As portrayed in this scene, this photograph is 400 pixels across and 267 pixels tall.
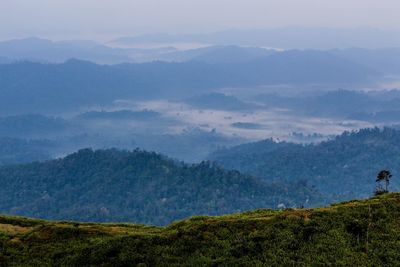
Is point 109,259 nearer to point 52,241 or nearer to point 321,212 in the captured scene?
point 52,241

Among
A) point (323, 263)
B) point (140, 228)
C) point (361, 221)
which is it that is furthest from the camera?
point (140, 228)

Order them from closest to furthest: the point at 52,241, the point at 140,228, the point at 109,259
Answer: the point at 109,259 → the point at 52,241 → the point at 140,228

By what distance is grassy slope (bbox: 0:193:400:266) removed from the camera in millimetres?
25562

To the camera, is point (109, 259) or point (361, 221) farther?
point (361, 221)

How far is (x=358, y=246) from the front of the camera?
2631cm

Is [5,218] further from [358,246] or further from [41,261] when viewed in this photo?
[358,246]

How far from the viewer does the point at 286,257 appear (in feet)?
83.4

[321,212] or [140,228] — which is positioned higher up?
[321,212]

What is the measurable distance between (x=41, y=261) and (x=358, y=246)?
14.1 meters

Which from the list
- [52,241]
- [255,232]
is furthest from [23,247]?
[255,232]

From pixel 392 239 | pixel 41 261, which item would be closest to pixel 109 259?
pixel 41 261

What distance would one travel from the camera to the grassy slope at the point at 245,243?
25562 mm

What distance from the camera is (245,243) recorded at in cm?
2672

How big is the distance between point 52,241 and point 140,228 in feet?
24.7
